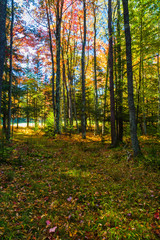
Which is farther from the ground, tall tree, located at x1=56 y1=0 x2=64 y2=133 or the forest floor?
tall tree, located at x1=56 y1=0 x2=64 y2=133

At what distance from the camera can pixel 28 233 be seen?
2.61 metres

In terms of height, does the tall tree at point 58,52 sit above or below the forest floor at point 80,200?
above

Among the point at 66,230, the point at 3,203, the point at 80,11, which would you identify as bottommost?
the point at 66,230

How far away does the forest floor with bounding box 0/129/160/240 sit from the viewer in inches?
105

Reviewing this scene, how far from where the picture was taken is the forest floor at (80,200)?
2.68 metres

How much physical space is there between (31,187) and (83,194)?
5.78ft

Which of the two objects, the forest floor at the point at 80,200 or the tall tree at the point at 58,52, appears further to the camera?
the tall tree at the point at 58,52

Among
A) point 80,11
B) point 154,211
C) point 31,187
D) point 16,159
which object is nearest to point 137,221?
point 154,211

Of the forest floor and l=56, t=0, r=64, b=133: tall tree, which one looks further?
l=56, t=0, r=64, b=133: tall tree

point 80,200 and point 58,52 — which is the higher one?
point 58,52

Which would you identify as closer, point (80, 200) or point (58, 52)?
point (80, 200)

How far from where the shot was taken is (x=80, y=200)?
375 cm

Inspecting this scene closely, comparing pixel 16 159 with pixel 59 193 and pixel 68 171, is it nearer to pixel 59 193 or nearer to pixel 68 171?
pixel 68 171

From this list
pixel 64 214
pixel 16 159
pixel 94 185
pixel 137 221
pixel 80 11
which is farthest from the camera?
pixel 80 11
